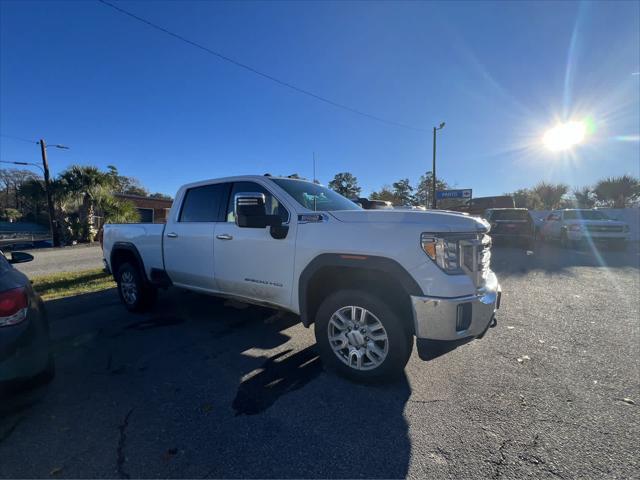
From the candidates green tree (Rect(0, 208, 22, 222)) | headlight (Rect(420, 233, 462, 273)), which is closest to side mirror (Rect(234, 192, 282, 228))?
headlight (Rect(420, 233, 462, 273))

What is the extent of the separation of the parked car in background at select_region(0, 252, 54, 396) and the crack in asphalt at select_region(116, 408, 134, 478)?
70cm

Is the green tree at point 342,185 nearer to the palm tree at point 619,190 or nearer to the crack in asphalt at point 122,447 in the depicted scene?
the crack in asphalt at point 122,447

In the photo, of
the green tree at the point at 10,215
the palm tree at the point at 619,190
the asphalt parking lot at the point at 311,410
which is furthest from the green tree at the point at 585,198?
the green tree at the point at 10,215

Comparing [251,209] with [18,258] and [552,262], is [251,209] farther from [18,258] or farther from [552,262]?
[552,262]

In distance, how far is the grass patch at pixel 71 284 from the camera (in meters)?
6.53

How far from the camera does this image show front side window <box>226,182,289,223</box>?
346cm

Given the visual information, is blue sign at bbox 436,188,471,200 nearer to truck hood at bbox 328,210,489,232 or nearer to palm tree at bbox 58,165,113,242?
palm tree at bbox 58,165,113,242

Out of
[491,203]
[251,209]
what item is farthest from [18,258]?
[491,203]

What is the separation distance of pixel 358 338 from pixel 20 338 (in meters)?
2.60

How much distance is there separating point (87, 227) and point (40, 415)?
21.7 meters

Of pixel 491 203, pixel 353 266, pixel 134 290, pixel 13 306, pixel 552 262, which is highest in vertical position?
pixel 491 203

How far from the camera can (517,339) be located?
3.89 meters

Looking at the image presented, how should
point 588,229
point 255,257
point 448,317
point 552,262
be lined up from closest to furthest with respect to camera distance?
point 448,317 → point 255,257 → point 552,262 → point 588,229

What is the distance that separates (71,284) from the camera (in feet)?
24.4
